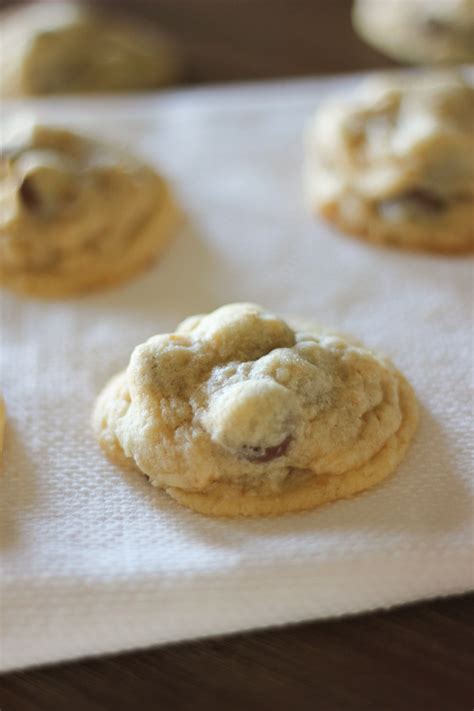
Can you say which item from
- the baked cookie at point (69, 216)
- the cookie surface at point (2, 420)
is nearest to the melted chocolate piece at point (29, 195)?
the baked cookie at point (69, 216)

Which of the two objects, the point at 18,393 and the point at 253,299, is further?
the point at 253,299

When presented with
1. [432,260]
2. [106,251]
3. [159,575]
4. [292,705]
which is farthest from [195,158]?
[292,705]

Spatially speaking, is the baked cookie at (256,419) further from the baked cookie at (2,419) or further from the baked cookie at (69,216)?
the baked cookie at (69,216)

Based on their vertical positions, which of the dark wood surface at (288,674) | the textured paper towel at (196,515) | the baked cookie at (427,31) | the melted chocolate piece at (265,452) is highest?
the baked cookie at (427,31)

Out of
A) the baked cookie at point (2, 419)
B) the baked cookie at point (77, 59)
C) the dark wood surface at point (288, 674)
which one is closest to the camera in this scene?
the dark wood surface at point (288, 674)

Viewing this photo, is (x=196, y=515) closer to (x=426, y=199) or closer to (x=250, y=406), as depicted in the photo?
(x=250, y=406)

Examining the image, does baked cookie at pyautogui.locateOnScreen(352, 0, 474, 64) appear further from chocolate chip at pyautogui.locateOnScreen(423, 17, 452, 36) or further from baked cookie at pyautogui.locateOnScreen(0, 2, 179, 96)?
baked cookie at pyautogui.locateOnScreen(0, 2, 179, 96)

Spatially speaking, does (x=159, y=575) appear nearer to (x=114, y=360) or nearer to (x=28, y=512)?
(x=28, y=512)
